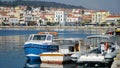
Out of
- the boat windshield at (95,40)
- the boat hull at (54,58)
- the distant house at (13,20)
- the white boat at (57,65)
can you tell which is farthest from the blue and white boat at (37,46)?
the distant house at (13,20)

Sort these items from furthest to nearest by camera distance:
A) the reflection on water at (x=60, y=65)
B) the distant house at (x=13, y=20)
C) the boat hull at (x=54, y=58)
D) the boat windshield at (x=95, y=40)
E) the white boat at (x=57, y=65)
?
the distant house at (x=13, y=20)
the boat windshield at (x=95, y=40)
the boat hull at (x=54, y=58)
the white boat at (x=57, y=65)
the reflection on water at (x=60, y=65)

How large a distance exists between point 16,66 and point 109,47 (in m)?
7.28

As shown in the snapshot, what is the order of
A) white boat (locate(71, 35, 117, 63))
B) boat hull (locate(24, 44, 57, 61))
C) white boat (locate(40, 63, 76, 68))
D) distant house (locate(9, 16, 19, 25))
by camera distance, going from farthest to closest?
distant house (locate(9, 16, 19, 25)) → boat hull (locate(24, 44, 57, 61)) → white boat (locate(40, 63, 76, 68)) → white boat (locate(71, 35, 117, 63))

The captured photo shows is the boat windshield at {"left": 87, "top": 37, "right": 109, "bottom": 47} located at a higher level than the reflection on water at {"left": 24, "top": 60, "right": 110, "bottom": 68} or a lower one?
higher

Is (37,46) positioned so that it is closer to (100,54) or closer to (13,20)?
(100,54)

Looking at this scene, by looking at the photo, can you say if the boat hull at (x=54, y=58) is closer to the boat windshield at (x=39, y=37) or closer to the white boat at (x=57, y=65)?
the white boat at (x=57, y=65)

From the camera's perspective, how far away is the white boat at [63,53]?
29.5 meters

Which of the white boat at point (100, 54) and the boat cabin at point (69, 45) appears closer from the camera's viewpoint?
the white boat at point (100, 54)

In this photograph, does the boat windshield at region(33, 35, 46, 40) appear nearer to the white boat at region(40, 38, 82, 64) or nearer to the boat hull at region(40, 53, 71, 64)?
the white boat at region(40, 38, 82, 64)

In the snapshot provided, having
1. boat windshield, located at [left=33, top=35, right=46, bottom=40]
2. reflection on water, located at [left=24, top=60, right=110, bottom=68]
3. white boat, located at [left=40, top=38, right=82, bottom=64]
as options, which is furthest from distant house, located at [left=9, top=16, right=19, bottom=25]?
reflection on water, located at [left=24, top=60, right=110, bottom=68]

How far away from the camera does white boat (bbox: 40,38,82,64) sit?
29516 millimetres

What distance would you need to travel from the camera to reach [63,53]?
98.2ft

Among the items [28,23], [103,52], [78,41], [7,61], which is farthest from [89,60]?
[28,23]

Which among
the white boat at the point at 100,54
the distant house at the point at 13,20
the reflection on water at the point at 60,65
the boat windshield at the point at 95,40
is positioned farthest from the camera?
the distant house at the point at 13,20
